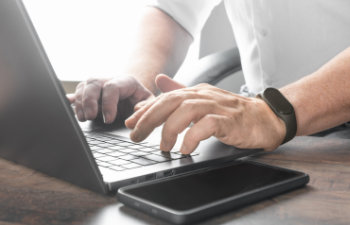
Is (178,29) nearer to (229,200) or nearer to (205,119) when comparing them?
(205,119)

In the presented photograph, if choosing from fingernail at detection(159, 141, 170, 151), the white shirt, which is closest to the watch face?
fingernail at detection(159, 141, 170, 151)

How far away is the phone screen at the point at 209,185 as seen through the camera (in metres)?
0.39

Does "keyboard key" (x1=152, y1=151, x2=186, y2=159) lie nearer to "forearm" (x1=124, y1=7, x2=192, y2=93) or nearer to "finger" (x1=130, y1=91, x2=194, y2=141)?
"finger" (x1=130, y1=91, x2=194, y2=141)

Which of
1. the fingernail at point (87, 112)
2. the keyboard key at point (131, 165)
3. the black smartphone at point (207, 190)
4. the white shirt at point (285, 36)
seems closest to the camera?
the black smartphone at point (207, 190)

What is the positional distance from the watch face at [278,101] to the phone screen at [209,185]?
23cm

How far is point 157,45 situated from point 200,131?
0.89 m

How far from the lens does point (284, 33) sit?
4.14 feet

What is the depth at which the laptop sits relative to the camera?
40cm

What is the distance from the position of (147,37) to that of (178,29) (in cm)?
14

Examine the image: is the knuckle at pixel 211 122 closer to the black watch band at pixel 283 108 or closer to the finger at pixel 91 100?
the black watch band at pixel 283 108

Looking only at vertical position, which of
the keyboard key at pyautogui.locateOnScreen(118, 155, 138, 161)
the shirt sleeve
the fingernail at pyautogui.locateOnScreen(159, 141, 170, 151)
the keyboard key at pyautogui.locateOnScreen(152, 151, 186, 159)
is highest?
the shirt sleeve

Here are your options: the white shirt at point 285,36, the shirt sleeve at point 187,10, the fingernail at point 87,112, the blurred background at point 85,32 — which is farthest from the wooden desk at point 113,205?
the blurred background at point 85,32

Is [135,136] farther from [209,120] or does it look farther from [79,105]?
[79,105]

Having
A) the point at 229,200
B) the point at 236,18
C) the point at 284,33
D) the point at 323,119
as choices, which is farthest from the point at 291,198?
the point at 236,18
